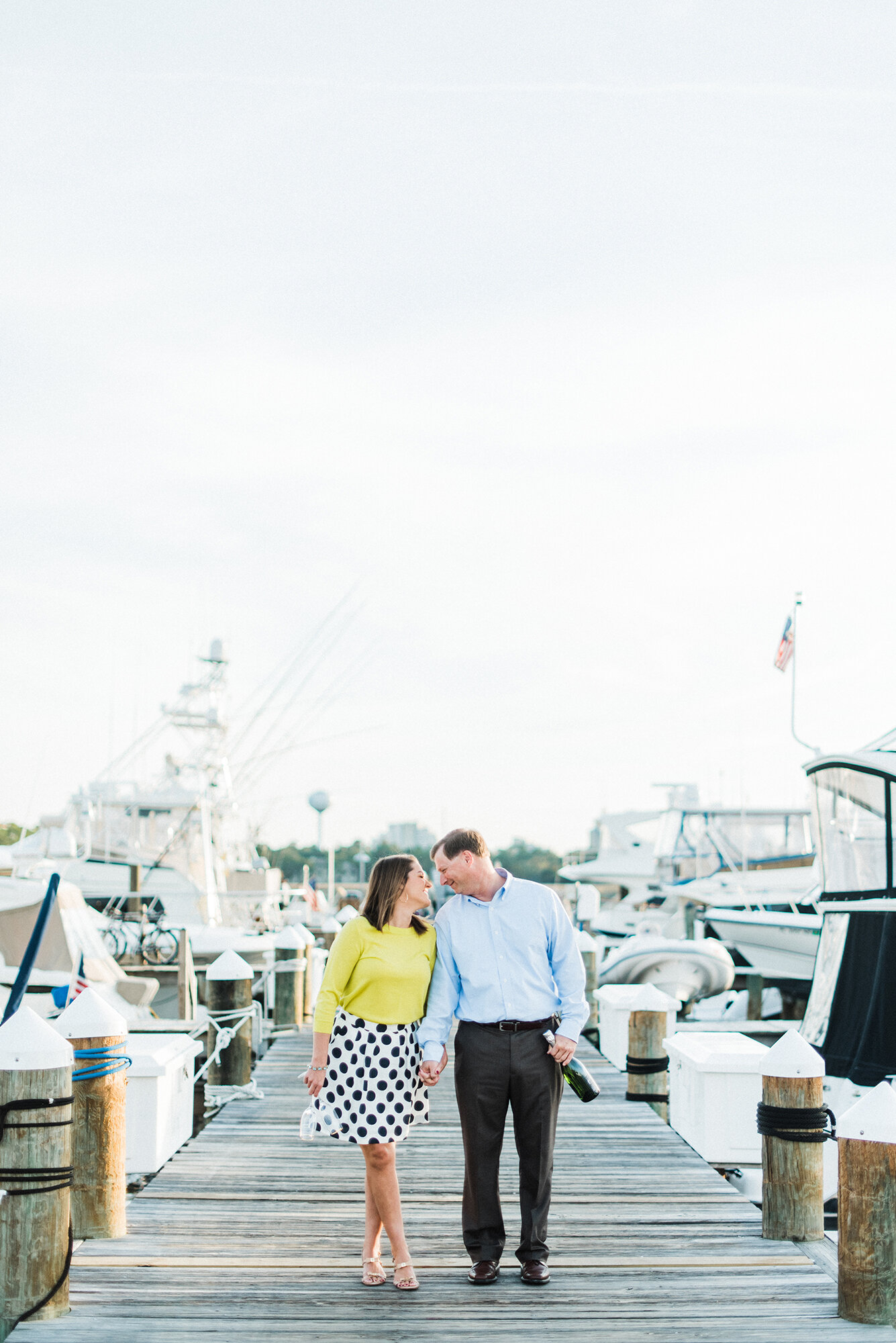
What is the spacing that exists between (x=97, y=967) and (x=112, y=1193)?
467 inches

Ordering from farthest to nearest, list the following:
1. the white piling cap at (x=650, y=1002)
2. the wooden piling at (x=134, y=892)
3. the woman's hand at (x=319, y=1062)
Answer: the wooden piling at (x=134, y=892) < the white piling cap at (x=650, y=1002) < the woman's hand at (x=319, y=1062)

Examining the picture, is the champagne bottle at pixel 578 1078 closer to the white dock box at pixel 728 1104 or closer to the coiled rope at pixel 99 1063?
the coiled rope at pixel 99 1063

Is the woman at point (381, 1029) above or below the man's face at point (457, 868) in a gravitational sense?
below

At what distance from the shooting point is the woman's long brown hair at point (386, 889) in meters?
4.69

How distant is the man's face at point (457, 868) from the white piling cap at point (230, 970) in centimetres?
570

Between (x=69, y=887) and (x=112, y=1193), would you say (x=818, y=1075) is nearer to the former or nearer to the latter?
(x=112, y=1193)

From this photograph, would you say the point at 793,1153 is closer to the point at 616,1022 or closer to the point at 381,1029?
the point at 381,1029

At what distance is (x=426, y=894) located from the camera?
478 cm

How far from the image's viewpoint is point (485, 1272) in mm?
4785

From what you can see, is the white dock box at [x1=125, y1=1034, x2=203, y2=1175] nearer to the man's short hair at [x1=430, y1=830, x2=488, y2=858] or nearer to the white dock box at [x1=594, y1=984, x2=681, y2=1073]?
the man's short hair at [x1=430, y1=830, x2=488, y2=858]


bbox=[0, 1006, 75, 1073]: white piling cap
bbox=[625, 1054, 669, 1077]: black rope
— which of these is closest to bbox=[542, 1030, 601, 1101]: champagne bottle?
bbox=[0, 1006, 75, 1073]: white piling cap

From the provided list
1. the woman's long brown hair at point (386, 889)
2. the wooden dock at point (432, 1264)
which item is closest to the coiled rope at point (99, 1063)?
the wooden dock at point (432, 1264)

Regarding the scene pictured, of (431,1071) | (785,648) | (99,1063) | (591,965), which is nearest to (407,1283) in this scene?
(431,1071)

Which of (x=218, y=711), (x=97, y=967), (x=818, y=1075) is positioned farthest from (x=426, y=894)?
(x=218, y=711)
